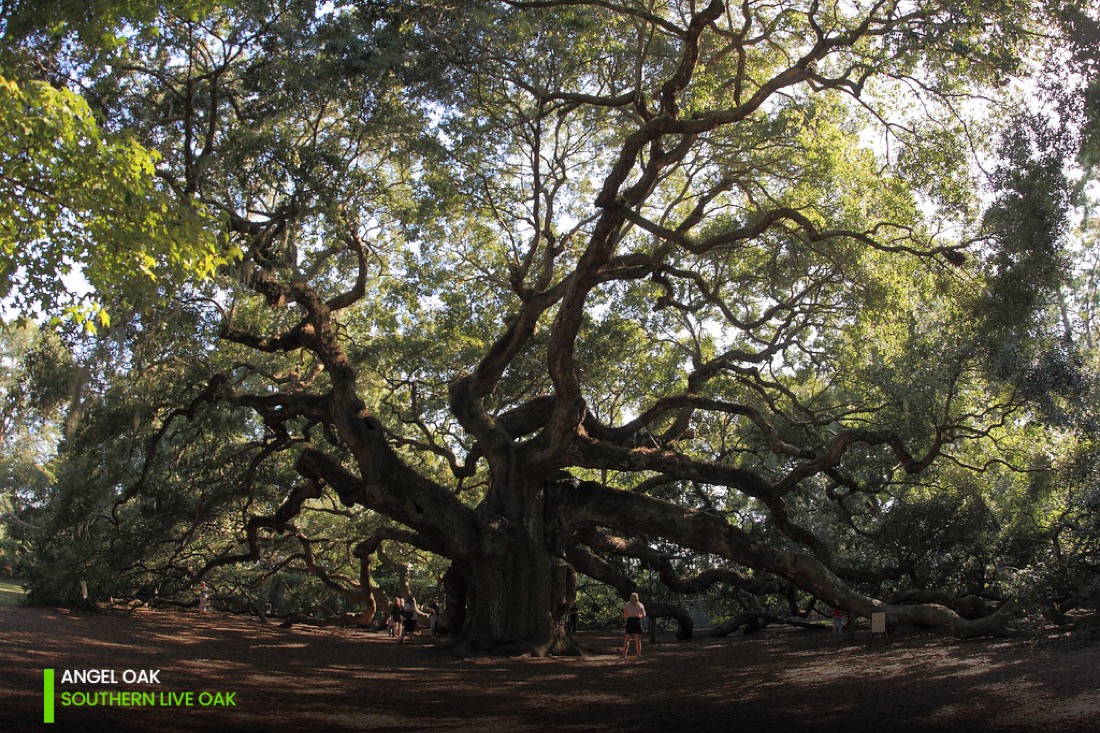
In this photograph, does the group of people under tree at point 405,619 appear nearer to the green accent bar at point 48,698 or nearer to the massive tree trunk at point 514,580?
the massive tree trunk at point 514,580

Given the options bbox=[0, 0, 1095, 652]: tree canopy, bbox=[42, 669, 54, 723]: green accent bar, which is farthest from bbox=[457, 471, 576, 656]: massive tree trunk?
bbox=[42, 669, 54, 723]: green accent bar

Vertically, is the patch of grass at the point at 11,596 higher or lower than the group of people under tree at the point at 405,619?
higher

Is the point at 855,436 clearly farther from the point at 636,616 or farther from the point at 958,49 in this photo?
the point at 958,49

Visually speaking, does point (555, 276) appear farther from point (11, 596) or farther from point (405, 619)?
point (11, 596)

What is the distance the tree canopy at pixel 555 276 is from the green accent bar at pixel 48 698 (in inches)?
125

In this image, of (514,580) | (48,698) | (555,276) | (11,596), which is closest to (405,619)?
(514,580)

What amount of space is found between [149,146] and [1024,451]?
1656 centimetres

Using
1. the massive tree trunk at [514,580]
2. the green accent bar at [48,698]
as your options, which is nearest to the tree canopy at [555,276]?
the massive tree trunk at [514,580]

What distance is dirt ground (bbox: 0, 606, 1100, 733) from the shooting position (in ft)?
22.0

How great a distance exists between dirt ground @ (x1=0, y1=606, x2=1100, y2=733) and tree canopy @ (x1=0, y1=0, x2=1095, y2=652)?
1.73 meters

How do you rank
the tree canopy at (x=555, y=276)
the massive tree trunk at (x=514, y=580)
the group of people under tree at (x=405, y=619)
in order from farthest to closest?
the group of people under tree at (x=405, y=619) → the massive tree trunk at (x=514, y=580) → the tree canopy at (x=555, y=276)

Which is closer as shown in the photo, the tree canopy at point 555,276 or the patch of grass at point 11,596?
the tree canopy at point 555,276

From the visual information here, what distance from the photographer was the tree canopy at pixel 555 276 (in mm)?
9672

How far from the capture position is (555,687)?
9.61 metres
